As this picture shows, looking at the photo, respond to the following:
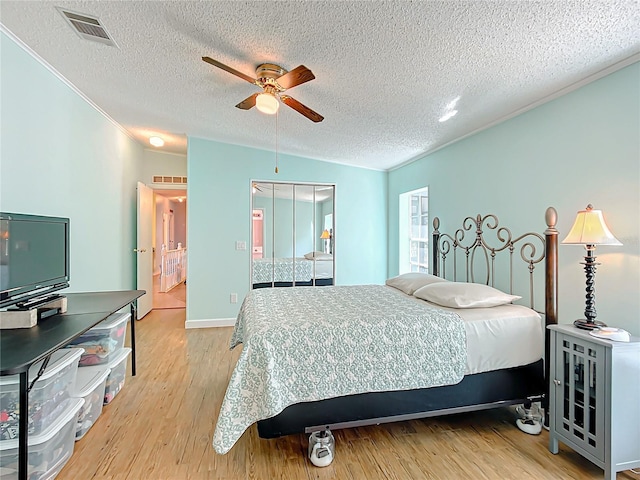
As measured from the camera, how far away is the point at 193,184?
14.7ft

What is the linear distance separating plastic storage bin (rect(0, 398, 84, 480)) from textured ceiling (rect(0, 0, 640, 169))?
2272 mm

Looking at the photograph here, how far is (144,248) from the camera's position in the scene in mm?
5035

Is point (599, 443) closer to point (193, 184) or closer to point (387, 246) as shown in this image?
point (387, 246)

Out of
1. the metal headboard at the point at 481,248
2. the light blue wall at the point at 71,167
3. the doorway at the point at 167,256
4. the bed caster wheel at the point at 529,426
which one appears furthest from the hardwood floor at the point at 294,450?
the doorway at the point at 167,256

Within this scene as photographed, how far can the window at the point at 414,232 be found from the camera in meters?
4.61

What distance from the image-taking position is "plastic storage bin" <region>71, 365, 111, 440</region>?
80.2 inches

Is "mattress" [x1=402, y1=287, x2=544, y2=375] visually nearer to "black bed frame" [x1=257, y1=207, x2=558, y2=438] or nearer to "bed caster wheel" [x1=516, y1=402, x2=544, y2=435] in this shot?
"black bed frame" [x1=257, y1=207, x2=558, y2=438]

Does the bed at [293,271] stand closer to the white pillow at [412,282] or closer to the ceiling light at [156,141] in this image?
the white pillow at [412,282]

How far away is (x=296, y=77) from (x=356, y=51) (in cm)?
41

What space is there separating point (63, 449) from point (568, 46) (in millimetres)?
3535

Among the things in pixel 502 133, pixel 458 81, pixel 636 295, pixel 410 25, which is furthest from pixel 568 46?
pixel 636 295

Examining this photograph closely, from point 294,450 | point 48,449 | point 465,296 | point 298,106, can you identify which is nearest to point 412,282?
point 465,296

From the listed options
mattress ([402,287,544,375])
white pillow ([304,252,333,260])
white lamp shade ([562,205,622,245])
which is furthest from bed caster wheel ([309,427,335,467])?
white pillow ([304,252,333,260])

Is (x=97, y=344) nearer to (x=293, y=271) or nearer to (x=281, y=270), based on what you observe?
(x=281, y=270)
